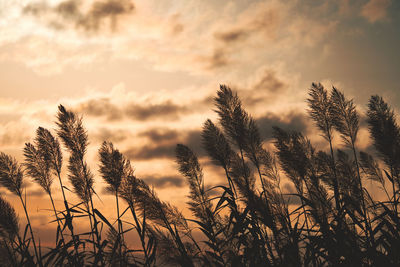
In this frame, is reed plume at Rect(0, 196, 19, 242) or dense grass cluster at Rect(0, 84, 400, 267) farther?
reed plume at Rect(0, 196, 19, 242)

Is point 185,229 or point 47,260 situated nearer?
point 47,260

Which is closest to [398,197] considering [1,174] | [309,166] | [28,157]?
[309,166]

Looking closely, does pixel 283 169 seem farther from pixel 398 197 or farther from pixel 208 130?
pixel 398 197

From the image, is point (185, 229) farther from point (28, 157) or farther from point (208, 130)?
point (28, 157)

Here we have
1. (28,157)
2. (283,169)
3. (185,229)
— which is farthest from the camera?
(28,157)

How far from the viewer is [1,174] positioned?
515 cm

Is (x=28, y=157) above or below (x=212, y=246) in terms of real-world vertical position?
above

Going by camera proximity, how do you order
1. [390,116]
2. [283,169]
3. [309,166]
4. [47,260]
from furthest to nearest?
[283,169], [309,166], [390,116], [47,260]

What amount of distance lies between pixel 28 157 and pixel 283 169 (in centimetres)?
377

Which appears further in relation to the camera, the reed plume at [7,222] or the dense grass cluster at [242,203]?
the reed plume at [7,222]

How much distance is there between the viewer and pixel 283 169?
15.5 ft

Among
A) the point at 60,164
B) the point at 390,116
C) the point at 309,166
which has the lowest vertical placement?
the point at 309,166

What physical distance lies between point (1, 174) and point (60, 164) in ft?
3.31

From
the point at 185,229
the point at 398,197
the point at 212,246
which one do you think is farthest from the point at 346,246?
the point at 185,229
